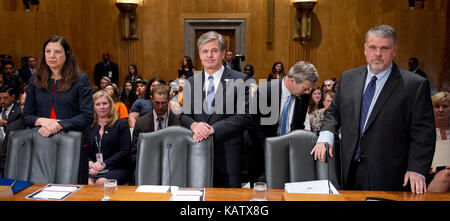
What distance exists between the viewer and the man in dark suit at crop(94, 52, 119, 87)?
952cm

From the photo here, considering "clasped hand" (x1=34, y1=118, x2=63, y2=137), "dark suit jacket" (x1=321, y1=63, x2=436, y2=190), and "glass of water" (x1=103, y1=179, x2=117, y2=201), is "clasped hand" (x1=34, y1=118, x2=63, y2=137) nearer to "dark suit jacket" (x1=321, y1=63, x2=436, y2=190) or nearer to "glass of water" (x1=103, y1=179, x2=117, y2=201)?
"glass of water" (x1=103, y1=179, x2=117, y2=201)

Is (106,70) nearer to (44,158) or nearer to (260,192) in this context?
(44,158)

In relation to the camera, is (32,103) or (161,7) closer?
(32,103)

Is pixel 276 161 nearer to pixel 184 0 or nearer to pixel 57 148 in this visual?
pixel 57 148

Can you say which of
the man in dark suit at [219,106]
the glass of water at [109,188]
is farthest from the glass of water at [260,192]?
the man in dark suit at [219,106]

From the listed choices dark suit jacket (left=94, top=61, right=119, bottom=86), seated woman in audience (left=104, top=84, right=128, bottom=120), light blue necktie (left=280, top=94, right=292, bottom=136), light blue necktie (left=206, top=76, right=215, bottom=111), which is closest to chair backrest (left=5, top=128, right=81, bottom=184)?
light blue necktie (left=206, top=76, right=215, bottom=111)

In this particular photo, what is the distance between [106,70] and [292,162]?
7.94 meters

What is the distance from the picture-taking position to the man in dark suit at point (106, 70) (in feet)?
31.2

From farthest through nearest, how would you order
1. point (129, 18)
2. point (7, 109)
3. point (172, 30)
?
1. point (172, 30)
2. point (129, 18)
3. point (7, 109)

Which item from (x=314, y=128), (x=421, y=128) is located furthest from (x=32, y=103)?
(x=314, y=128)

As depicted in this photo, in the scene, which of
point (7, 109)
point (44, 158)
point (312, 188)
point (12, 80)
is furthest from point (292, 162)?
point (12, 80)

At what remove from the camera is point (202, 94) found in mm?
2916

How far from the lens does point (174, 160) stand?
2.49m

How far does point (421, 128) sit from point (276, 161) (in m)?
0.83
